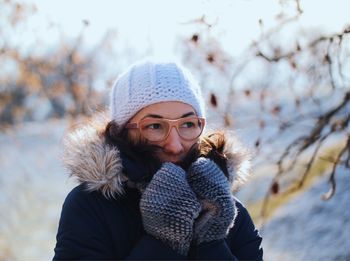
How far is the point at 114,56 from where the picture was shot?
41.6 feet

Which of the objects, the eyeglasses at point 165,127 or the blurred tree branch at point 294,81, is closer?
the eyeglasses at point 165,127

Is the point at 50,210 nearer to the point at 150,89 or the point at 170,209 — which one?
the point at 150,89

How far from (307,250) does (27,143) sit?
467 inches

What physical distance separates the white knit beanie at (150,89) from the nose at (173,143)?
138mm

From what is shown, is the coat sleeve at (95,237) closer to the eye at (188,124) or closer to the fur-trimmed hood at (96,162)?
the fur-trimmed hood at (96,162)

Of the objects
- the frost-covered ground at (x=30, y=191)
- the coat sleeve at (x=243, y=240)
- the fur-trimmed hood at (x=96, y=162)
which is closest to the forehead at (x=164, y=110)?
the fur-trimmed hood at (x=96, y=162)

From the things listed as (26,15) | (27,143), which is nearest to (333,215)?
(26,15)

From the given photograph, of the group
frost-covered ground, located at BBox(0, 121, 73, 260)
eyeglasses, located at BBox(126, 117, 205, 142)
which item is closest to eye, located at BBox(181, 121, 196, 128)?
eyeglasses, located at BBox(126, 117, 205, 142)

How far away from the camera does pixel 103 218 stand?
1.91m

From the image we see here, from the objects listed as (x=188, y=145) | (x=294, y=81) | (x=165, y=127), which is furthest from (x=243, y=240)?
(x=294, y=81)

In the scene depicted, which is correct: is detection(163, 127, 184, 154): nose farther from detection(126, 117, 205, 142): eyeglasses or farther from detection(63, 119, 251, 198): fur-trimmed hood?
detection(63, 119, 251, 198): fur-trimmed hood

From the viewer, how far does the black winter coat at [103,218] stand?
1841 mm

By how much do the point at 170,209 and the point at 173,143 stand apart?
0.26 metres

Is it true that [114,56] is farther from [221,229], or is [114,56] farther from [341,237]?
[221,229]
